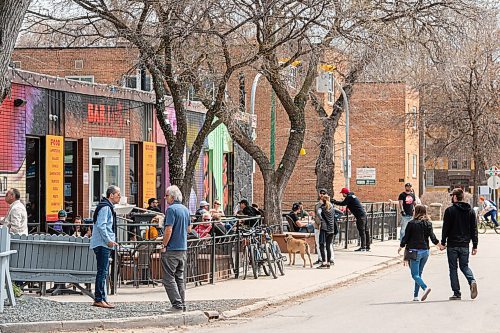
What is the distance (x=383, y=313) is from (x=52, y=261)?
5.41 metres

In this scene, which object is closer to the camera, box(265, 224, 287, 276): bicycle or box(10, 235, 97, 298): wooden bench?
box(10, 235, 97, 298): wooden bench

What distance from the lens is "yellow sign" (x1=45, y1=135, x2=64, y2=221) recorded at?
2550 centimetres

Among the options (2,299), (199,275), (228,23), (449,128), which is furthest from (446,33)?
(449,128)

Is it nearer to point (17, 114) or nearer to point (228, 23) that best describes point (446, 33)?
point (228, 23)

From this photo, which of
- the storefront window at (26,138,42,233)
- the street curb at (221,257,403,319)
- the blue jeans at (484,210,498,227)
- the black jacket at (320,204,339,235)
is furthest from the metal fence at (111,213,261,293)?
the blue jeans at (484,210,498,227)

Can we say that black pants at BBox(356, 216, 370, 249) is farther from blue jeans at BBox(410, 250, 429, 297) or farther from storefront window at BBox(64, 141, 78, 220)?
blue jeans at BBox(410, 250, 429, 297)

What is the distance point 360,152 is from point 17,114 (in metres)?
45.2

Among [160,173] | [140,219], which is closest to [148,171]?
[160,173]

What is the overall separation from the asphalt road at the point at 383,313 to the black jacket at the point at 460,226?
1.01 m

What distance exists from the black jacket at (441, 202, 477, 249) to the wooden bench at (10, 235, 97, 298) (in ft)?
19.5

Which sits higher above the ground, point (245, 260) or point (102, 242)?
point (102, 242)

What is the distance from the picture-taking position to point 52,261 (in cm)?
1630

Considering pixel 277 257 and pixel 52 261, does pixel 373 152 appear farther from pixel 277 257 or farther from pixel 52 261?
pixel 52 261

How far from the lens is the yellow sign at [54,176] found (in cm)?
2550
